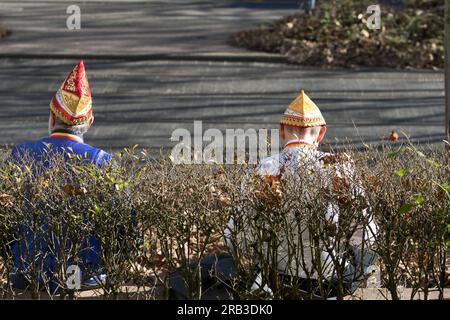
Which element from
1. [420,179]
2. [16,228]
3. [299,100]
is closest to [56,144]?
[16,228]

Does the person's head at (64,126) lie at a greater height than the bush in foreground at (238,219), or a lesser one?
greater

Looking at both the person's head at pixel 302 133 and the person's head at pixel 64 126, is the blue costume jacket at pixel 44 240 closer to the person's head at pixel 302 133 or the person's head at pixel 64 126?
the person's head at pixel 64 126

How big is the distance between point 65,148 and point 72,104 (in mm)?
347

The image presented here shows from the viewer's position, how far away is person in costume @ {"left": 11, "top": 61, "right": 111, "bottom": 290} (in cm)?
720

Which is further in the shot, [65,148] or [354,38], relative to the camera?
[354,38]

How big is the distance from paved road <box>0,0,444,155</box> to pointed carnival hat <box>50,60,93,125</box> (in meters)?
5.17

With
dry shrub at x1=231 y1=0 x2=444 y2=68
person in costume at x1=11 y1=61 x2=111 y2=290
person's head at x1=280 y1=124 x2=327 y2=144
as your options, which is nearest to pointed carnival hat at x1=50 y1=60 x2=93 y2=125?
person in costume at x1=11 y1=61 x2=111 y2=290

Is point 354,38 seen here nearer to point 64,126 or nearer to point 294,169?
point 64,126

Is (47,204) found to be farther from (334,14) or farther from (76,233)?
(334,14)

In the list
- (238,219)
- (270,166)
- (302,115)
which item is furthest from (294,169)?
(302,115)

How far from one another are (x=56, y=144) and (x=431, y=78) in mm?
9991

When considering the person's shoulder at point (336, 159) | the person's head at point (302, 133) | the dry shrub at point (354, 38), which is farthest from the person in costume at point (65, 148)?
the dry shrub at point (354, 38)

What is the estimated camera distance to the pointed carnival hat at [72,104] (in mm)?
8023

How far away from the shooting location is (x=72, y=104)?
26.4 feet
